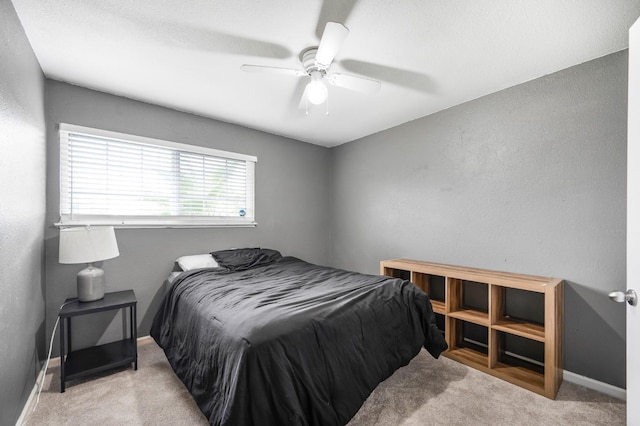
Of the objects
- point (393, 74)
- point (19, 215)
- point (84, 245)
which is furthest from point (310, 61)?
point (84, 245)

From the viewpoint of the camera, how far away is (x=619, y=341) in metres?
1.85

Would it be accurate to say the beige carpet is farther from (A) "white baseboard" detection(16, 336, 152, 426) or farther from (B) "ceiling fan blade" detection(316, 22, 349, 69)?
(B) "ceiling fan blade" detection(316, 22, 349, 69)

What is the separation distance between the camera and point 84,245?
202 centimetres

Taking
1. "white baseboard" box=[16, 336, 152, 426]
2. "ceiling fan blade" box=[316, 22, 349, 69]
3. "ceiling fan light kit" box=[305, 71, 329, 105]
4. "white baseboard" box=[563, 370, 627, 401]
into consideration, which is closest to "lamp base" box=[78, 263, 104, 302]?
"white baseboard" box=[16, 336, 152, 426]

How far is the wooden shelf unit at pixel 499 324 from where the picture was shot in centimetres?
186

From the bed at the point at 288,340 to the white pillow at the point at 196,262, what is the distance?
0.22 m

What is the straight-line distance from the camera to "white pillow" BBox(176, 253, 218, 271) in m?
2.71

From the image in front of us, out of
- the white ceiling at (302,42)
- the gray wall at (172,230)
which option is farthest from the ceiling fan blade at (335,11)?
the gray wall at (172,230)

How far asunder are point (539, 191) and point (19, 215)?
357 cm

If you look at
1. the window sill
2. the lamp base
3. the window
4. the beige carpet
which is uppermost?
the window

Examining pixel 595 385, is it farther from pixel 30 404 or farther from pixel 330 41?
pixel 30 404

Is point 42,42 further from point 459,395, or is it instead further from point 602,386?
point 602,386

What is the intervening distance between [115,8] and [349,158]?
296cm

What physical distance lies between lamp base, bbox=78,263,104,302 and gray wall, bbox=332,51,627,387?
2.94m
